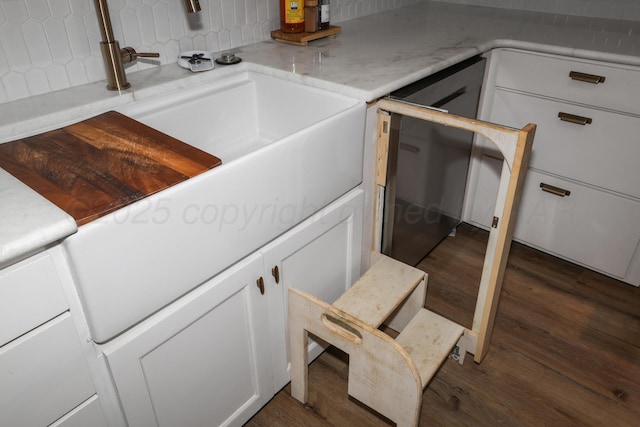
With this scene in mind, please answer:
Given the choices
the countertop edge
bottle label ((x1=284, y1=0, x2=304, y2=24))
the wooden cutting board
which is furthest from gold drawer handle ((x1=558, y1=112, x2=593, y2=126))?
the countertop edge

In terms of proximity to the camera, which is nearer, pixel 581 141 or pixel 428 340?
pixel 428 340

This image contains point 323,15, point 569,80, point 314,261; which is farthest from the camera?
point 323,15

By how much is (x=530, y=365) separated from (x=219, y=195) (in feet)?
4.15

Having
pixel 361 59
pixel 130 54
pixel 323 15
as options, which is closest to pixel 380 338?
pixel 361 59

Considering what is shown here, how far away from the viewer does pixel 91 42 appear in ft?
4.69

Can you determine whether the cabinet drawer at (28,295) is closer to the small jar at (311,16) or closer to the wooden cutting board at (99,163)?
the wooden cutting board at (99,163)

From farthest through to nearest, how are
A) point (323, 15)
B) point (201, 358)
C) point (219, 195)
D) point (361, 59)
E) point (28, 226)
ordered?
point (323, 15), point (361, 59), point (201, 358), point (219, 195), point (28, 226)

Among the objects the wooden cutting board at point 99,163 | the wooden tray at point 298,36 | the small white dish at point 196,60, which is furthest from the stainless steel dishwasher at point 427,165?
the wooden cutting board at point 99,163

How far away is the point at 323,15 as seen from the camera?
76.2 inches

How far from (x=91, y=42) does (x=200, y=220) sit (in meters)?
0.76

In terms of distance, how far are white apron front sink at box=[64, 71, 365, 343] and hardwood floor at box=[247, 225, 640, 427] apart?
0.63m

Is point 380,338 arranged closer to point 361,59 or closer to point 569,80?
point 361,59

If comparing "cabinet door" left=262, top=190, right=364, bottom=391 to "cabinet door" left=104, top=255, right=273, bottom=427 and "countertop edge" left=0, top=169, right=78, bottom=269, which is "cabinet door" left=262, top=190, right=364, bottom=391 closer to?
"cabinet door" left=104, top=255, right=273, bottom=427

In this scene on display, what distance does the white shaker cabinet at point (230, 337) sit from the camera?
107 cm
